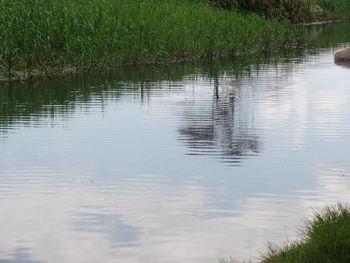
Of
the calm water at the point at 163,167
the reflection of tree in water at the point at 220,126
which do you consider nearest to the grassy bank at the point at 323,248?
the calm water at the point at 163,167

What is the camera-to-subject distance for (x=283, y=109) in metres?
18.5

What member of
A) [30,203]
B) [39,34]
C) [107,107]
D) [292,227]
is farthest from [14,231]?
[39,34]

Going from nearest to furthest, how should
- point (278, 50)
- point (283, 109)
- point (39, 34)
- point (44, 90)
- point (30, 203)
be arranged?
point (30, 203)
point (283, 109)
point (44, 90)
point (39, 34)
point (278, 50)

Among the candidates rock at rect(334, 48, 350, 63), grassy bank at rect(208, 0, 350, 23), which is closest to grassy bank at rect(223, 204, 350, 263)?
rock at rect(334, 48, 350, 63)

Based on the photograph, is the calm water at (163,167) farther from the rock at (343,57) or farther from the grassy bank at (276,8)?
the grassy bank at (276,8)

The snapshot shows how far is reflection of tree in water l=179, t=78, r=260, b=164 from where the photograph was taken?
46.1 ft

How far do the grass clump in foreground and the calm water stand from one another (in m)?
1.28

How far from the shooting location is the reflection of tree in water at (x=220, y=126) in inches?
553

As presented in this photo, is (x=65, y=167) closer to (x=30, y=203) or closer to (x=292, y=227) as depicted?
(x=30, y=203)

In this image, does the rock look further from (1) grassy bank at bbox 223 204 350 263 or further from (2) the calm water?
(1) grassy bank at bbox 223 204 350 263

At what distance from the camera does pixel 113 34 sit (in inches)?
1052

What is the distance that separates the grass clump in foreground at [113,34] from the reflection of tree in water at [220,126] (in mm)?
4379

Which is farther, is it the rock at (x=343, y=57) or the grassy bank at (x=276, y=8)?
the grassy bank at (x=276, y=8)

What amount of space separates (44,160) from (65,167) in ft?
1.86
